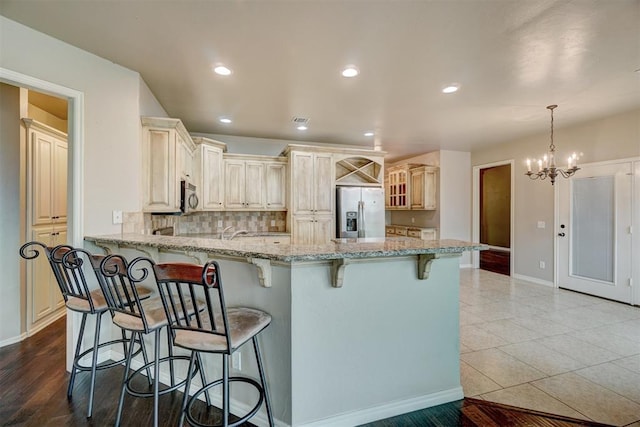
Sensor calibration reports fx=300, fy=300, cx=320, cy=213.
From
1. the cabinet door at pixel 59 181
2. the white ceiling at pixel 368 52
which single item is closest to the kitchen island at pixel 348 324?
the white ceiling at pixel 368 52

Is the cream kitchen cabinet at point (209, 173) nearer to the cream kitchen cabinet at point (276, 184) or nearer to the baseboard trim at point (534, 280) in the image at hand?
the cream kitchen cabinet at point (276, 184)

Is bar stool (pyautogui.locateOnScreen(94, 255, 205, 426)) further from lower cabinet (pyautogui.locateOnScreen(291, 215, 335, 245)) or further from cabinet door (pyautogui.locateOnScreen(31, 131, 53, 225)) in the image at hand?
lower cabinet (pyautogui.locateOnScreen(291, 215, 335, 245))

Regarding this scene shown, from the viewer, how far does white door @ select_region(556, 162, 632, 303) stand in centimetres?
406

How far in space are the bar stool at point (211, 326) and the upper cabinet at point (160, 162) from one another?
4.98ft

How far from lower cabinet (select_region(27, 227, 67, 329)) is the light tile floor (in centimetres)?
407

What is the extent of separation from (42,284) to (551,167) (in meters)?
6.36

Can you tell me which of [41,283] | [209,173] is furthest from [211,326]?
[209,173]

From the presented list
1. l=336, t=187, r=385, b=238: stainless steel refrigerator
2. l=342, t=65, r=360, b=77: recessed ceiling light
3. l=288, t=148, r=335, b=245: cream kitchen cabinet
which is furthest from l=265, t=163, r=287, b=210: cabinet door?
l=342, t=65, r=360, b=77: recessed ceiling light

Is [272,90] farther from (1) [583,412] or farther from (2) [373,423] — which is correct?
(1) [583,412]

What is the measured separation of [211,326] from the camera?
148 centimetres

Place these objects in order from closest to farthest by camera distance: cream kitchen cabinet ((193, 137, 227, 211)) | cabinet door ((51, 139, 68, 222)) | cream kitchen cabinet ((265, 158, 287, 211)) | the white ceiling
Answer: the white ceiling, cabinet door ((51, 139, 68, 222)), cream kitchen cabinet ((193, 137, 227, 211)), cream kitchen cabinet ((265, 158, 287, 211))

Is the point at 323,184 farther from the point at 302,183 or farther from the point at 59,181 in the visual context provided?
the point at 59,181

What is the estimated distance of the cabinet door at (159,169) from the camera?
9.36 feet

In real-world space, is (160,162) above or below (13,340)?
above
